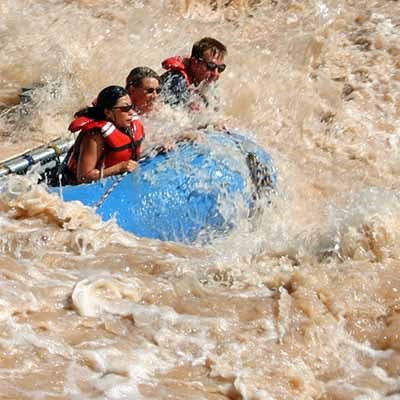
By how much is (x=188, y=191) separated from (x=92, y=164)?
56 cm

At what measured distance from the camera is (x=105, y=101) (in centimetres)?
458

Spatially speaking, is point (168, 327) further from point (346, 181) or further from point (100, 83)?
point (100, 83)

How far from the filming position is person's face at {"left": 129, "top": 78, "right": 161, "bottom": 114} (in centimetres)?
488

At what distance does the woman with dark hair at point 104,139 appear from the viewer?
4535mm

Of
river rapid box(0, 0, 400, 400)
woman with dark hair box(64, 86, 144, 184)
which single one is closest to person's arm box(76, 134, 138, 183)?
woman with dark hair box(64, 86, 144, 184)

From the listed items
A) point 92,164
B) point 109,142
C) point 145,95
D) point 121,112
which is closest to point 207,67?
point 145,95

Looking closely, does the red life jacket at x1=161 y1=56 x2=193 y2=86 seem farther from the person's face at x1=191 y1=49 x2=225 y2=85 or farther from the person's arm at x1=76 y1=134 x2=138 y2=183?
the person's arm at x1=76 y1=134 x2=138 y2=183

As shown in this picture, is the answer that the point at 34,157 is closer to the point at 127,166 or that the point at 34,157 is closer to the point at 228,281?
the point at 127,166

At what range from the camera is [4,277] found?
11.9ft

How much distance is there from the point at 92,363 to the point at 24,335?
1.06 ft

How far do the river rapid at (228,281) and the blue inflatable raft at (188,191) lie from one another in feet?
0.40

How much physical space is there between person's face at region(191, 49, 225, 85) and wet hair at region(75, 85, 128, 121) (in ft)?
3.25

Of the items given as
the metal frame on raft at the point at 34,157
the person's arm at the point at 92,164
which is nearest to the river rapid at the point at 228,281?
the person's arm at the point at 92,164

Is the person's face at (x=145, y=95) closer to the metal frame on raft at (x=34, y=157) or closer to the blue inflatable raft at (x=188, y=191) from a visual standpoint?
the blue inflatable raft at (x=188, y=191)
